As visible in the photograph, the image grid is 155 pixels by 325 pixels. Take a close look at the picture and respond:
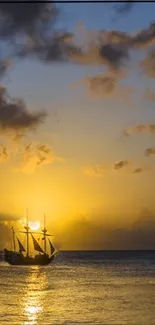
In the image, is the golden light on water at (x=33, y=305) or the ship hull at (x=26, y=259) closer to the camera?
the golden light on water at (x=33, y=305)

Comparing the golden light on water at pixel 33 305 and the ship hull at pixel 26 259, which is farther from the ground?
the ship hull at pixel 26 259

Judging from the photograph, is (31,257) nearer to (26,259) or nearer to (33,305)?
(26,259)

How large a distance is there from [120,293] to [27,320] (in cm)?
2680

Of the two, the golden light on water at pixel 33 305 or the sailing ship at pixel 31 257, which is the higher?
the sailing ship at pixel 31 257

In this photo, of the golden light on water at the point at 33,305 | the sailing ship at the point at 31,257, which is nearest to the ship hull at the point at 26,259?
the sailing ship at the point at 31,257

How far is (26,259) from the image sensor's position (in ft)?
516

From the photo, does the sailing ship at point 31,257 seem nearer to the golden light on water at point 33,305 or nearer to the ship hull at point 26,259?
the ship hull at point 26,259

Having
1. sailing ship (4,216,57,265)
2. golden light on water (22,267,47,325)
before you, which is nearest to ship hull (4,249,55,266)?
sailing ship (4,216,57,265)

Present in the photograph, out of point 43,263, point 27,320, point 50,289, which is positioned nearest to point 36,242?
point 43,263

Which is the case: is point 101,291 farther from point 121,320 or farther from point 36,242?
point 36,242

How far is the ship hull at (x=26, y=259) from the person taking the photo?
151000 mm

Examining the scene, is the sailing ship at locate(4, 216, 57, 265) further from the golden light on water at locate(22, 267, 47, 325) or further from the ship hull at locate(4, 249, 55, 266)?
the golden light on water at locate(22, 267, 47, 325)

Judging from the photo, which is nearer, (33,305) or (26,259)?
(33,305)

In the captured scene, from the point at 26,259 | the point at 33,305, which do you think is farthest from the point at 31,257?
the point at 33,305
